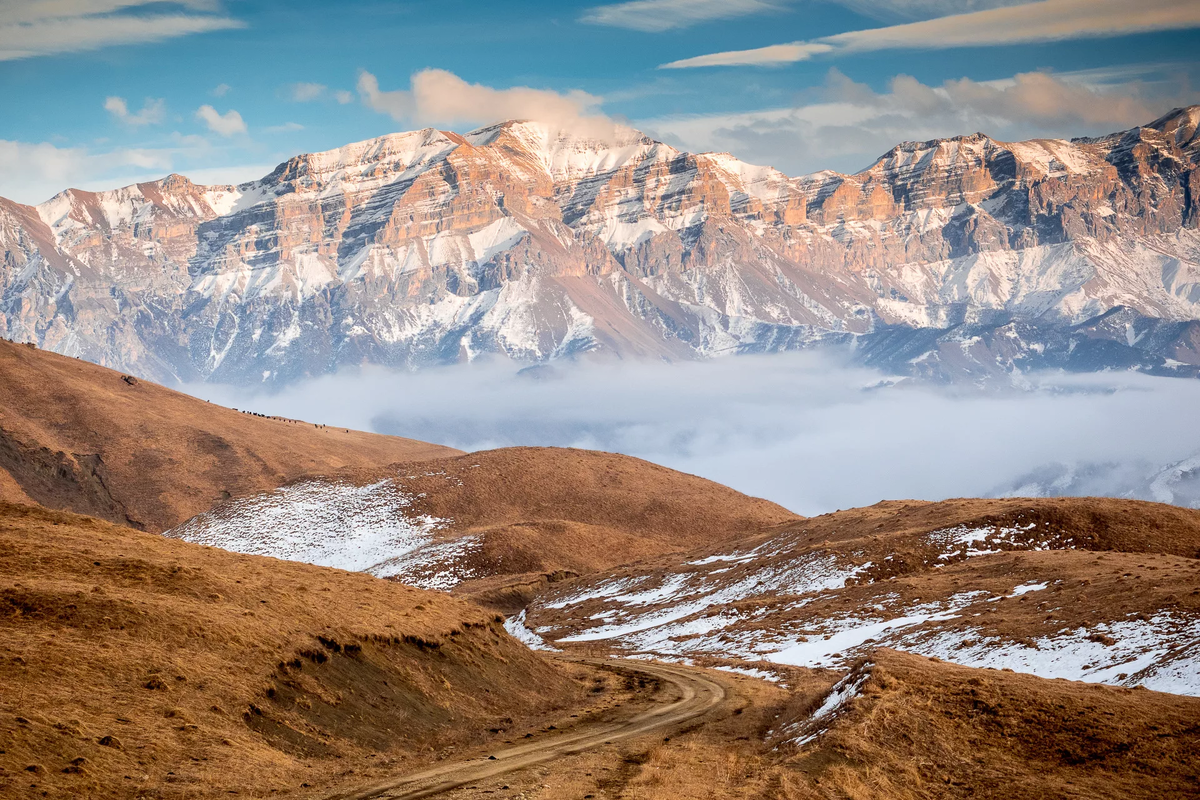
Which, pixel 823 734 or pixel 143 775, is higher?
pixel 143 775

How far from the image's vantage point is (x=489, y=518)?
127 meters

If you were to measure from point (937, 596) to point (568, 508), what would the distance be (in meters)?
74.6

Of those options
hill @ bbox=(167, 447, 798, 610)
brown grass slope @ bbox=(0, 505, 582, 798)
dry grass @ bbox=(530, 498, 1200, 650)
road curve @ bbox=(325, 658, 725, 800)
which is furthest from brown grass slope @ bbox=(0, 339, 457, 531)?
road curve @ bbox=(325, 658, 725, 800)

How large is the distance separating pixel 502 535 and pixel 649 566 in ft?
76.1

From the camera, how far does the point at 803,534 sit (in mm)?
88688

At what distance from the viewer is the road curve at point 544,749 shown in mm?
23734

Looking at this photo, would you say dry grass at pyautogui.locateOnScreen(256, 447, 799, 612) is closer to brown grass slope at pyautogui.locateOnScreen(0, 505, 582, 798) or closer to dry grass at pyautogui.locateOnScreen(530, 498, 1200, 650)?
dry grass at pyautogui.locateOnScreen(530, 498, 1200, 650)

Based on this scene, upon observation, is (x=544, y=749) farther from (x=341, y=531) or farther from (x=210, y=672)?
(x=341, y=531)

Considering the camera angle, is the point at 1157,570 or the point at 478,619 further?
the point at 1157,570

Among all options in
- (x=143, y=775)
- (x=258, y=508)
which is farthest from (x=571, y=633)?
(x=258, y=508)

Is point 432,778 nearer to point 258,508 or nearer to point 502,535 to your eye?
point 502,535

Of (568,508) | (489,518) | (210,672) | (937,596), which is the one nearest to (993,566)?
(937,596)

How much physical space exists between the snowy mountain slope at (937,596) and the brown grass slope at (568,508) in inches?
650

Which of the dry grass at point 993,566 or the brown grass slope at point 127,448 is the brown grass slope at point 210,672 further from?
the brown grass slope at point 127,448
